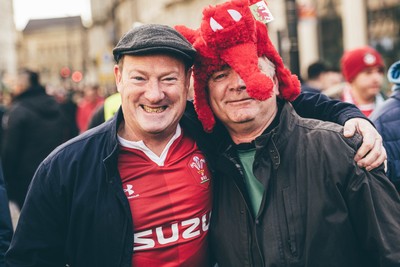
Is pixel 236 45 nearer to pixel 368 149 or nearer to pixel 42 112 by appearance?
pixel 368 149

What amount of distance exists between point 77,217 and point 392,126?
1915mm

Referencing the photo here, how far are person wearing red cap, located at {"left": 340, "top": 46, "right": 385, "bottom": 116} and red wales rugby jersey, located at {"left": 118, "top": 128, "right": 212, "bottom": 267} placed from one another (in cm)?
397

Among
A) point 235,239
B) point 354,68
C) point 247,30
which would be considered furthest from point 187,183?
point 354,68

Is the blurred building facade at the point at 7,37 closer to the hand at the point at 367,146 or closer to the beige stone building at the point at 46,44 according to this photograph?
the beige stone building at the point at 46,44

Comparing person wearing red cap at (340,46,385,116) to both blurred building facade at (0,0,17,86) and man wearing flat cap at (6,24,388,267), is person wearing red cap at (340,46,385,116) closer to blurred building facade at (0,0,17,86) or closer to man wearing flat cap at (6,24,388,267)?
man wearing flat cap at (6,24,388,267)

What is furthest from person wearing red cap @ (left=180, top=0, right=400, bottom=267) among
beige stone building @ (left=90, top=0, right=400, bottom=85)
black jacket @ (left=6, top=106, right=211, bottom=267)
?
beige stone building @ (left=90, top=0, right=400, bottom=85)

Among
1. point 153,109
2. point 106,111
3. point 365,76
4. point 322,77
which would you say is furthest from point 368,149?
point 322,77

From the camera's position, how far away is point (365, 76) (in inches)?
279

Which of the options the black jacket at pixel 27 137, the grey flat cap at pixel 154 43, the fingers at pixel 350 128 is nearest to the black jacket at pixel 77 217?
the grey flat cap at pixel 154 43

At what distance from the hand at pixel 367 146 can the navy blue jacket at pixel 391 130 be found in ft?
2.14

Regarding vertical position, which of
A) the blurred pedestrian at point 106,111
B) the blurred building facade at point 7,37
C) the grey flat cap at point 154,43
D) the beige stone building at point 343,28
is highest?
the blurred building facade at point 7,37

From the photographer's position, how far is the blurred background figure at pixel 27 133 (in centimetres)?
791

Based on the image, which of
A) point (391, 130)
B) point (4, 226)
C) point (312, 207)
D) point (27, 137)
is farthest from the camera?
point (27, 137)

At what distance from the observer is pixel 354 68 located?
712 centimetres
